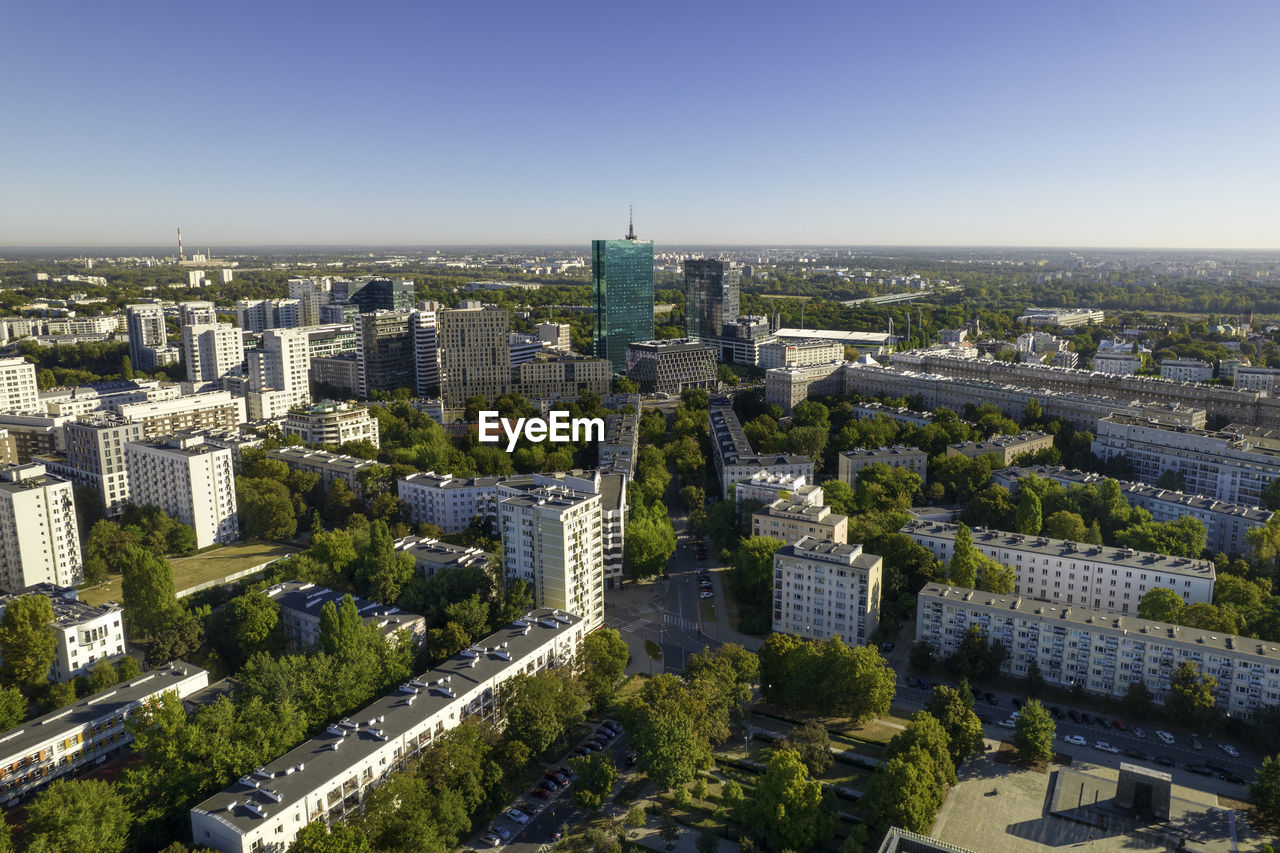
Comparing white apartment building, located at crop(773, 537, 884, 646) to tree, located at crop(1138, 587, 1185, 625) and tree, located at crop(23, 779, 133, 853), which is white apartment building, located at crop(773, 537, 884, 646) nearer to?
tree, located at crop(1138, 587, 1185, 625)

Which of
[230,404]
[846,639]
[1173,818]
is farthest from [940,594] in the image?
[230,404]

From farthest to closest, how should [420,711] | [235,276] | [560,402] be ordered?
[235,276], [560,402], [420,711]

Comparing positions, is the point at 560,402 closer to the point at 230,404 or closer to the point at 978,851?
the point at 230,404

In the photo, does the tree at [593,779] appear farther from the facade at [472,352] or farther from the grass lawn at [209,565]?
the facade at [472,352]

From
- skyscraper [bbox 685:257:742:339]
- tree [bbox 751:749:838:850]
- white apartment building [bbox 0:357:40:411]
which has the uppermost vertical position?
skyscraper [bbox 685:257:742:339]

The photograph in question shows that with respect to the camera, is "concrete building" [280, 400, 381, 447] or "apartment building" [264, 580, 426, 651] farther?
"concrete building" [280, 400, 381, 447]

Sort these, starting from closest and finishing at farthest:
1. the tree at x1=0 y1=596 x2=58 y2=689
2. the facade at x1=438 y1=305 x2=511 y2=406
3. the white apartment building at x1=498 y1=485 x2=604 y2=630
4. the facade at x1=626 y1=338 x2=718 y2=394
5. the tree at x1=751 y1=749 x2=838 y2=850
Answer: the tree at x1=751 y1=749 x2=838 y2=850 → the tree at x1=0 y1=596 x2=58 y2=689 → the white apartment building at x1=498 y1=485 x2=604 y2=630 → the facade at x1=438 y1=305 x2=511 y2=406 → the facade at x1=626 y1=338 x2=718 y2=394

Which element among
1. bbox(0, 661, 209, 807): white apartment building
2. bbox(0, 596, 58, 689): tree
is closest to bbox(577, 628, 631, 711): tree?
bbox(0, 661, 209, 807): white apartment building
